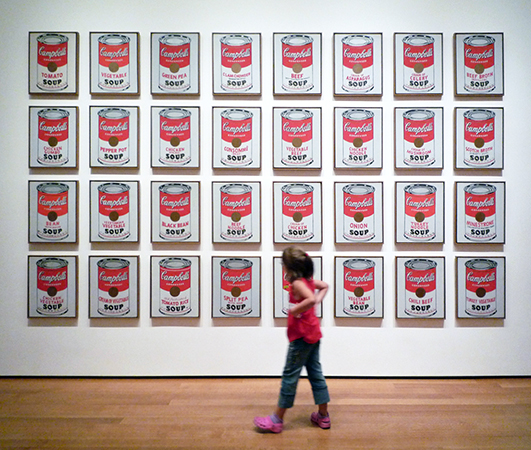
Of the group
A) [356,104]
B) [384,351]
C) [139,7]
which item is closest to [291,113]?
[356,104]

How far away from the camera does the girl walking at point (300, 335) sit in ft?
6.54

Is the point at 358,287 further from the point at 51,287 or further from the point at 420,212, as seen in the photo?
the point at 51,287

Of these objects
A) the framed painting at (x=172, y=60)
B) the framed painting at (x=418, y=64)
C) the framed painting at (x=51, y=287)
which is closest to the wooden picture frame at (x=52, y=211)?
the framed painting at (x=51, y=287)

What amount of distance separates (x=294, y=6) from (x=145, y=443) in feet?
10.2

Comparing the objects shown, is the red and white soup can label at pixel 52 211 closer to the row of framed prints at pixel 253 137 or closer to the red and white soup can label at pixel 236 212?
the row of framed prints at pixel 253 137

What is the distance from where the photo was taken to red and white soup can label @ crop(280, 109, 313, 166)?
2908 mm

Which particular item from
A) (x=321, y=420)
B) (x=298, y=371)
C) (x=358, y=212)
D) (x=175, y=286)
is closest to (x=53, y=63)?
(x=175, y=286)

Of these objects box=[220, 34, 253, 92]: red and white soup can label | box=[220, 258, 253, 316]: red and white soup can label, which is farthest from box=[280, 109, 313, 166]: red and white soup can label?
box=[220, 258, 253, 316]: red and white soup can label

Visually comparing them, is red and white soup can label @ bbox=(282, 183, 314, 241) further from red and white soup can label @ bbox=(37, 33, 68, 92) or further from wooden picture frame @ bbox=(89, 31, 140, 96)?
red and white soup can label @ bbox=(37, 33, 68, 92)

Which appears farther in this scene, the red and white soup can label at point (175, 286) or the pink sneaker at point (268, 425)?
the red and white soup can label at point (175, 286)

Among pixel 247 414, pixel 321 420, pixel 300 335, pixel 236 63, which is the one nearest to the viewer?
pixel 300 335

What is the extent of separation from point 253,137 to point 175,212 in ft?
2.72

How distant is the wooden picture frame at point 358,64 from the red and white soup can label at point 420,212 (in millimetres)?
798

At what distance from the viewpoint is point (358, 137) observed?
115 inches
